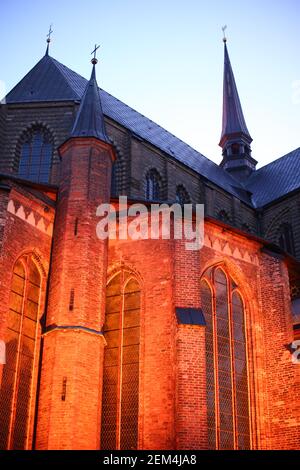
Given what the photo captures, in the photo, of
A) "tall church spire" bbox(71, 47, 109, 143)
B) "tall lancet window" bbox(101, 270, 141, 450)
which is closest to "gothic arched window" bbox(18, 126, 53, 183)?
"tall church spire" bbox(71, 47, 109, 143)

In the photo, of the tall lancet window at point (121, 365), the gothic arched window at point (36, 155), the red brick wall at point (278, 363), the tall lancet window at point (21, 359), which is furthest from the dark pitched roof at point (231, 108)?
the tall lancet window at point (21, 359)

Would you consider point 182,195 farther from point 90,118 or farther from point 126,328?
point 126,328

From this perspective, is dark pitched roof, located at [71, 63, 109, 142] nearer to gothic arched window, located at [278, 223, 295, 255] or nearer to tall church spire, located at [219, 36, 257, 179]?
gothic arched window, located at [278, 223, 295, 255]

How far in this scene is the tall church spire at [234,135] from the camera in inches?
1548

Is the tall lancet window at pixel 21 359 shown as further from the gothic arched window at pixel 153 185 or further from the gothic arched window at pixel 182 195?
the gothic arched window at pixel 182 195

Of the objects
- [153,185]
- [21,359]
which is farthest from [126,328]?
[153,185]

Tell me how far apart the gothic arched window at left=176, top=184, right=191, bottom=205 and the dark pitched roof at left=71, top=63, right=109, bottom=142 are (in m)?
8.68

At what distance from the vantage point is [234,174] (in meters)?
38.8

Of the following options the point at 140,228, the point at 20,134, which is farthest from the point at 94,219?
the point at 20,134

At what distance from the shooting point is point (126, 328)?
16281 mm

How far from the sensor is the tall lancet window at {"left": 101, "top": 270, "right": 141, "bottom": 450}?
15133 mm

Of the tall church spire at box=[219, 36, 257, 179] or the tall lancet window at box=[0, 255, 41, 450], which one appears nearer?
the tall lancet window at box=[0, 255, 41, 450]

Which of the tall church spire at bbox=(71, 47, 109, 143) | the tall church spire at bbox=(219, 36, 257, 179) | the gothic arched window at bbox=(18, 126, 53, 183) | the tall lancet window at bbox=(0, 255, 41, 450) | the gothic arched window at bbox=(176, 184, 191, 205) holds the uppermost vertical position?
the tall church spire at bbox=(219, 36, 257, 179)

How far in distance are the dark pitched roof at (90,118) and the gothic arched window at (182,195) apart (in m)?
8.68
